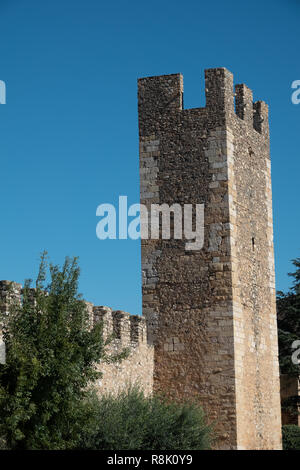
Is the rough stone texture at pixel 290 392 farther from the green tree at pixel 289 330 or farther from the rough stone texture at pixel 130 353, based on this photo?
the rough stone texture at pixel 130 353

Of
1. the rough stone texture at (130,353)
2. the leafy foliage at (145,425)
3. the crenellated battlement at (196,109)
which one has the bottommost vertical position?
the leafy foliage at (145,425)

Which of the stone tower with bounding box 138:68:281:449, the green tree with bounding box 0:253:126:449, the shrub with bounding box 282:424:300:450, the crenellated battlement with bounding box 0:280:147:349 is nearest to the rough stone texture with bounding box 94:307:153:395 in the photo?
the crenellated battlement with bounding box 0:280:147:349

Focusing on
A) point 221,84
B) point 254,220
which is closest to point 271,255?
point 254,220

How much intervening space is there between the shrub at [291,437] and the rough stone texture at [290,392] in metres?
2.08

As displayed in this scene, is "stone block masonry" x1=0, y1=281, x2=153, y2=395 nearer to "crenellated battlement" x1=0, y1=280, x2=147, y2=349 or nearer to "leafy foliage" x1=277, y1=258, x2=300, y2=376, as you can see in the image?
"crenellated battlement" x1=0, y1=280, x2=147, y2=349

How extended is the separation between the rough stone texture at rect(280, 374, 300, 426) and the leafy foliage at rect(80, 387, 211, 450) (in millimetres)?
10715

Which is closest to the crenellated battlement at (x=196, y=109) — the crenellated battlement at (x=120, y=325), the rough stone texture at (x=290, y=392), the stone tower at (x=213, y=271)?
the stone tower at (x=213, y=271)

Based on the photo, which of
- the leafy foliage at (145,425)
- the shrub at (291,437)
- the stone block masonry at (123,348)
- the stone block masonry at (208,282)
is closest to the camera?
the leafy foliage at (145,425)

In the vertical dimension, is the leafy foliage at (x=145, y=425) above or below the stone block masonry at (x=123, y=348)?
below

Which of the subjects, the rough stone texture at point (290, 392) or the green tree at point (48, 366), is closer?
the green tree at point (48, 366)

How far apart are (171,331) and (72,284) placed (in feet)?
13.8

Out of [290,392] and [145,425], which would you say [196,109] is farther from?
[290,392]

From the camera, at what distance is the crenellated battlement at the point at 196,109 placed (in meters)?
19.5

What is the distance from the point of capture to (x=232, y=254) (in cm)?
1881
